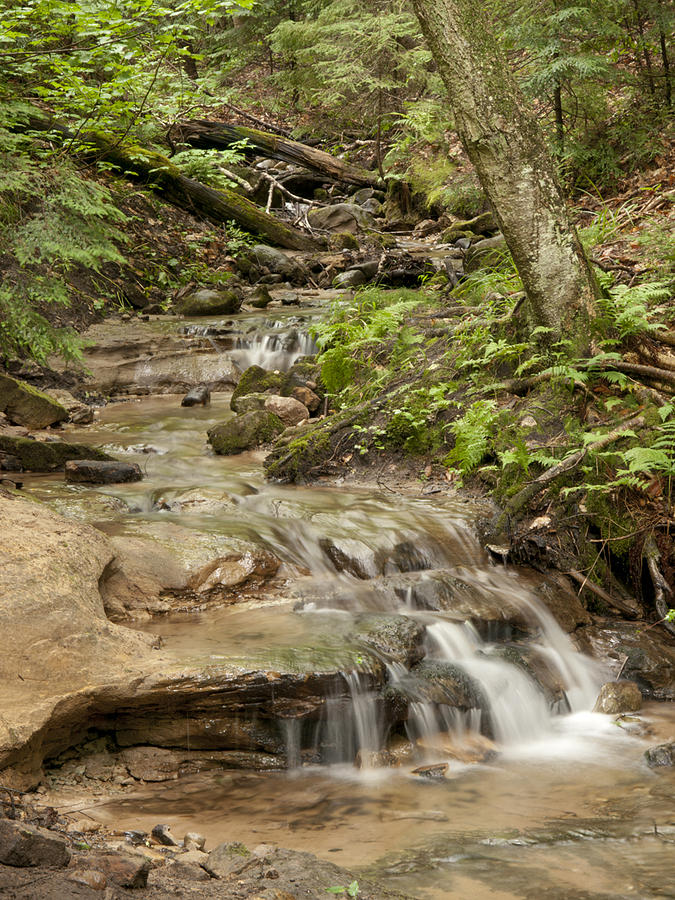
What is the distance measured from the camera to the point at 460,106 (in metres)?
6.09

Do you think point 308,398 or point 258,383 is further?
point 258,383

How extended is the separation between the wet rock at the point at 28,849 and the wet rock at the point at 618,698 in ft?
12.7

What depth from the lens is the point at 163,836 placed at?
3049 mm

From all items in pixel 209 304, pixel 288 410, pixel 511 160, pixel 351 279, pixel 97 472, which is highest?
pixel 351 279

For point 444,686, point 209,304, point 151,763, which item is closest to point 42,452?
point 151,763

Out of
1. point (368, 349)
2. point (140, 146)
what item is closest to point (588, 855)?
point (368, 349)

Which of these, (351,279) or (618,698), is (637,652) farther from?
(351,279)

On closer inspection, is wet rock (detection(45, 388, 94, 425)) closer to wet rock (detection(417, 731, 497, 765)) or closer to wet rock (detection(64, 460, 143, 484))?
wet rock (detection(64, 460, 143, 484))

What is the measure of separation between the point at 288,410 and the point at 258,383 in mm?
1312

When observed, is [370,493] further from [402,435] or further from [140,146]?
[140,146]

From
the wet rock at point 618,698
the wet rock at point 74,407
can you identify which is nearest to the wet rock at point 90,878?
the wet rock at point 618,698

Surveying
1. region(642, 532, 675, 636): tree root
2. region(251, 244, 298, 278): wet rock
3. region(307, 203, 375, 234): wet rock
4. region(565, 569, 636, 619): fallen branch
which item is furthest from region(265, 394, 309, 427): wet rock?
region(307, 203, 375, 234): wet rock

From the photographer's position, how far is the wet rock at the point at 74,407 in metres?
10.1

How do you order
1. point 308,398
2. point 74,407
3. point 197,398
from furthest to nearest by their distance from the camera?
point 197,398, point 74,407, point 308,398
